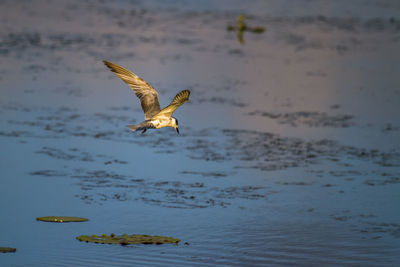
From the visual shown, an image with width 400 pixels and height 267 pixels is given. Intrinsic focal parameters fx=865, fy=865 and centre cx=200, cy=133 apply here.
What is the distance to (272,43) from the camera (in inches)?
682

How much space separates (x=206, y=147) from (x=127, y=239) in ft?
10.3

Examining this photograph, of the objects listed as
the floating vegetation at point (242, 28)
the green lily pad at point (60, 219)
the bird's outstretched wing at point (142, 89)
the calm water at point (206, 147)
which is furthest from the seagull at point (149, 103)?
the floating vegetation at point (242, 28)

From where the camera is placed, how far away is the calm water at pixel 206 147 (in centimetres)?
753

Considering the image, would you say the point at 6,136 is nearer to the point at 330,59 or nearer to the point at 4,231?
the point at 4,231

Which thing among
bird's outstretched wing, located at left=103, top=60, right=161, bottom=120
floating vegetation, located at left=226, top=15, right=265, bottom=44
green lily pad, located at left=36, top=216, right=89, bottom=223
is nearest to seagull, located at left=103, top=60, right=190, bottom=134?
bird's outstretched wing, located at left=103, top=60, right=161, bottom=120

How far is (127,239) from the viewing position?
7293 mm

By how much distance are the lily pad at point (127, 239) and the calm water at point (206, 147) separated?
8 centimetres

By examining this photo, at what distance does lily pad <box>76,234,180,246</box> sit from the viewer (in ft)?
23.7

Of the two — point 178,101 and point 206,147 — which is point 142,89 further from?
point 206,147

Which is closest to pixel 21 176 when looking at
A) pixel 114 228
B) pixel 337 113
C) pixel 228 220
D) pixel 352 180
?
pixel 114 228

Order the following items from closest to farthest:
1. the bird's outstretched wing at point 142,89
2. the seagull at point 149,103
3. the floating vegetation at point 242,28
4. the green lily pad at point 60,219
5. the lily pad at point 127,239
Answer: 1. the lily pad at point 127,239
2. the seagull at point 149,103
3. the green lily pad at point 60,219
4. the bird's outstretched wing at point 142,89
5. the floating vegetation at point 242,28

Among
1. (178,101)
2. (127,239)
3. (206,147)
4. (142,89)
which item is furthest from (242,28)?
(127,239)

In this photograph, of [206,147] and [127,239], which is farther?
[206,147]

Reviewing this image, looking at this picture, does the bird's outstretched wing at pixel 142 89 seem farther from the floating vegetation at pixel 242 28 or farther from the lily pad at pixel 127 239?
the floating vegetation at pixel 242 28
